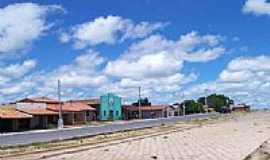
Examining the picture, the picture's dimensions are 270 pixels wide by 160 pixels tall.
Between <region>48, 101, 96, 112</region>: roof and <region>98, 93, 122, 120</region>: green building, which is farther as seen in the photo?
<region>98, 93, 122, 120</region>: green building

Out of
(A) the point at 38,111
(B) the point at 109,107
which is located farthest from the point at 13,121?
(B) the point at 109,107

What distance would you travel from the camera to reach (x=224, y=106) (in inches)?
6014

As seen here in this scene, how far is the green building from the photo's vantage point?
9981 cm

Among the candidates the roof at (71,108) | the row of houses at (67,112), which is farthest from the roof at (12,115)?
the roof at (71,108)

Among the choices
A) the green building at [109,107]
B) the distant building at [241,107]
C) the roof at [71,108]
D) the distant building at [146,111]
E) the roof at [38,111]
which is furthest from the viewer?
the distant building at [241,107]

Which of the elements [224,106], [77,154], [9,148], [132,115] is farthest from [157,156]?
[224,106]

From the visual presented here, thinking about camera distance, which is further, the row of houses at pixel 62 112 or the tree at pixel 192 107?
the tree at pixel 192 107

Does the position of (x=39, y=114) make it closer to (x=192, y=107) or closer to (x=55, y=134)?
(x=55, y=134)

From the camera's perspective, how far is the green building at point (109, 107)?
99812 mm

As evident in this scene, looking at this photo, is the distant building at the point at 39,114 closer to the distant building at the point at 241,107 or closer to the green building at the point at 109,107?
the green building at the point at 109,107

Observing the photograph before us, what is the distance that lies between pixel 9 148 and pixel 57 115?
51054mm

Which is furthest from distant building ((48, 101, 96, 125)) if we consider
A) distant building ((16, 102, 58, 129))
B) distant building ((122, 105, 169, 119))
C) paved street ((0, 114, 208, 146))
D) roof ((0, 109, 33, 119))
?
paved street ((0, 114, 208, 146))

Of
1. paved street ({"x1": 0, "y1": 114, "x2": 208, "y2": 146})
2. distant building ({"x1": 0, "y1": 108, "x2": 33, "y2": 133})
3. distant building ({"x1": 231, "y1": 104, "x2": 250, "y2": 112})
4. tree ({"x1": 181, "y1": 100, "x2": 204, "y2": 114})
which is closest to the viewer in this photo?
paved street ({"x1": 0, "y1": 114, "x2": 208, "y2": 146})

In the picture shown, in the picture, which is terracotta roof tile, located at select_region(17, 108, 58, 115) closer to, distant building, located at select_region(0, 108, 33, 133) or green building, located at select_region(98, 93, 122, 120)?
distant building, located at select_region(0, 108, 33, 133)
